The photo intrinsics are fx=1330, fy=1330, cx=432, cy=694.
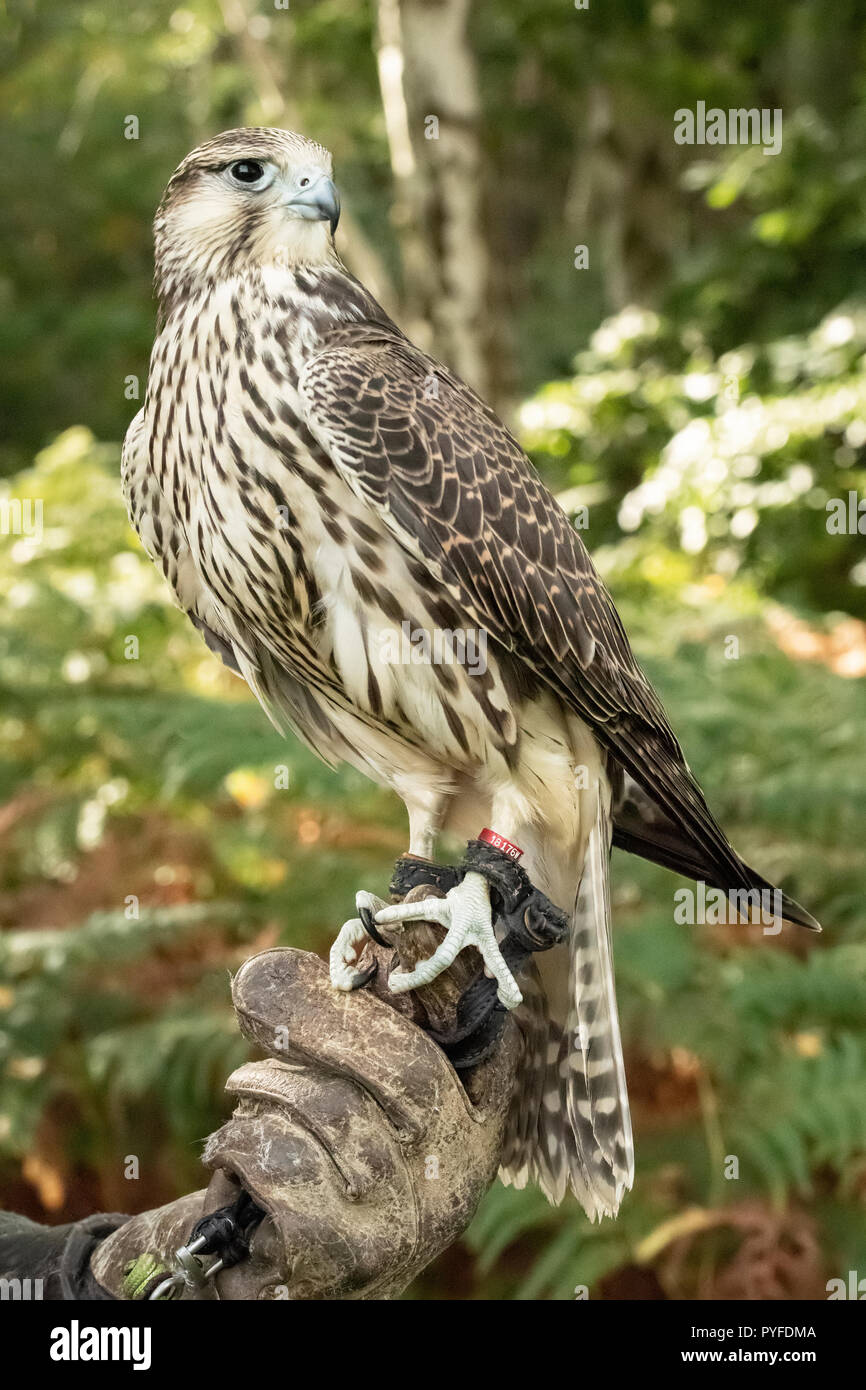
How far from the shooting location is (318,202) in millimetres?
1998

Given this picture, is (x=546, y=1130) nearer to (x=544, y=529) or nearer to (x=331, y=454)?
(x=544, y=529)

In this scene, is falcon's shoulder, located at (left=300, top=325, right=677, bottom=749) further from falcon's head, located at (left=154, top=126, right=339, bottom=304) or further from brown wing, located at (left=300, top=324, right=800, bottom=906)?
falcon's head, located at (left=154, top=126, right=339, bottom=304)

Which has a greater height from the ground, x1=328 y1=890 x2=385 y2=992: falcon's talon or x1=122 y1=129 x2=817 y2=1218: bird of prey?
x1=122 y1=129 x2=817 y2=1218: bird of prey

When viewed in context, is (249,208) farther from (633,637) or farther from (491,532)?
(633,637)

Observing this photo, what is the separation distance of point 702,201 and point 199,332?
363 inches

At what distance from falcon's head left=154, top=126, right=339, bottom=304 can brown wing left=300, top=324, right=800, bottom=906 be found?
0.16 m

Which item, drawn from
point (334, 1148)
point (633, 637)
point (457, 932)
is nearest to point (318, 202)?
point (457, 932)

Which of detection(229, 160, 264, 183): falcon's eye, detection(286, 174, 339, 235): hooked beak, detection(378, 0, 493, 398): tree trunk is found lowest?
detection(286, 174, 339, 235): hooked beak

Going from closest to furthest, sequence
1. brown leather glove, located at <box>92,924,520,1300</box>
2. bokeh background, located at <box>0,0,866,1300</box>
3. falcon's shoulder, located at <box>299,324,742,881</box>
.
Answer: brown leather glove, located at <box>92,924,520,1300</box>
falcon's shoulder, located at <box>299,324,742,881</box>
bokeh background, located at <box>0,0,866,1300</box>

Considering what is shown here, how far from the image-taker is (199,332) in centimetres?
204

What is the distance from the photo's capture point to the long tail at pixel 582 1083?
2041 mm

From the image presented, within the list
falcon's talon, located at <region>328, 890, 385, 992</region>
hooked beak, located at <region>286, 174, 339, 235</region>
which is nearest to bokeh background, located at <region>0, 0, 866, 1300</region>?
hooked beak, located at <region>286, 174, 339, 235</region>

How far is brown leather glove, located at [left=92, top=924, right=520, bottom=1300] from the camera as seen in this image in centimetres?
172

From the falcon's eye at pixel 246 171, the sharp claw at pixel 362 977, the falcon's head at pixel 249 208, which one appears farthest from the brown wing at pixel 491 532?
the sharp claw at pixel 362 977
